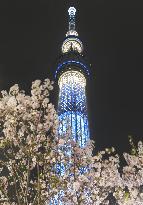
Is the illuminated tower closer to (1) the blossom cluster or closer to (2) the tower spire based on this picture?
(2) the tower spire

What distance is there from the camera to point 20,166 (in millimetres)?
11227

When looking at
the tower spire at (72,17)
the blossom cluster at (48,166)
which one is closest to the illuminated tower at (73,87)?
the tower spire at (72,17)

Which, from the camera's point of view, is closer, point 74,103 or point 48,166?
point 48,166

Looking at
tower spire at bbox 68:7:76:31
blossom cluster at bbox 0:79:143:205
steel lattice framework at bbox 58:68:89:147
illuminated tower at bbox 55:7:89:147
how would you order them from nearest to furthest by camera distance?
blossom cluster at bbox 0:79:143:205, steel lattice framework at bbox 58:68:89:147, illuminated tower at bbox 55:7:89:147, tower spire at bbox 68:7:76:31

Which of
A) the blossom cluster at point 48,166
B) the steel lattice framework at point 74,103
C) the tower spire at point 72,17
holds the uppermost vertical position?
the tower spire at point 72,17

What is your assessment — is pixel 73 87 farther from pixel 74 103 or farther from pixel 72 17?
pixel 72 17

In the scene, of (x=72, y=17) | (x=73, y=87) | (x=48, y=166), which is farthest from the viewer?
(x=72, y=17)

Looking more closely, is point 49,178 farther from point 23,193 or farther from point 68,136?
point 68,136

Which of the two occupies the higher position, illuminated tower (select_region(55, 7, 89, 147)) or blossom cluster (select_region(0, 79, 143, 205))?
illuminated tower (select_region(55, 7, 89, 147))

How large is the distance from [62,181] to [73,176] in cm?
359

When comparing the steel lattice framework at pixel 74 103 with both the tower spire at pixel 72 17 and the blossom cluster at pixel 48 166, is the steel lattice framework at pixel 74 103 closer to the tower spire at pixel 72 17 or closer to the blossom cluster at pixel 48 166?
the tower spire at pixel 72 17

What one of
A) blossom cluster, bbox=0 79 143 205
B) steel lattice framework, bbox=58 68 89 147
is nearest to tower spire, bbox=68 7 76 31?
steel lattice framework, bbox=58 68 89 147

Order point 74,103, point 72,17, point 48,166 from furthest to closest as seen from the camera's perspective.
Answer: point 72,17 < point 74,103 < point 48,166

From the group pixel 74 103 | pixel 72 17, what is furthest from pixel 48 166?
pixel 72 17
